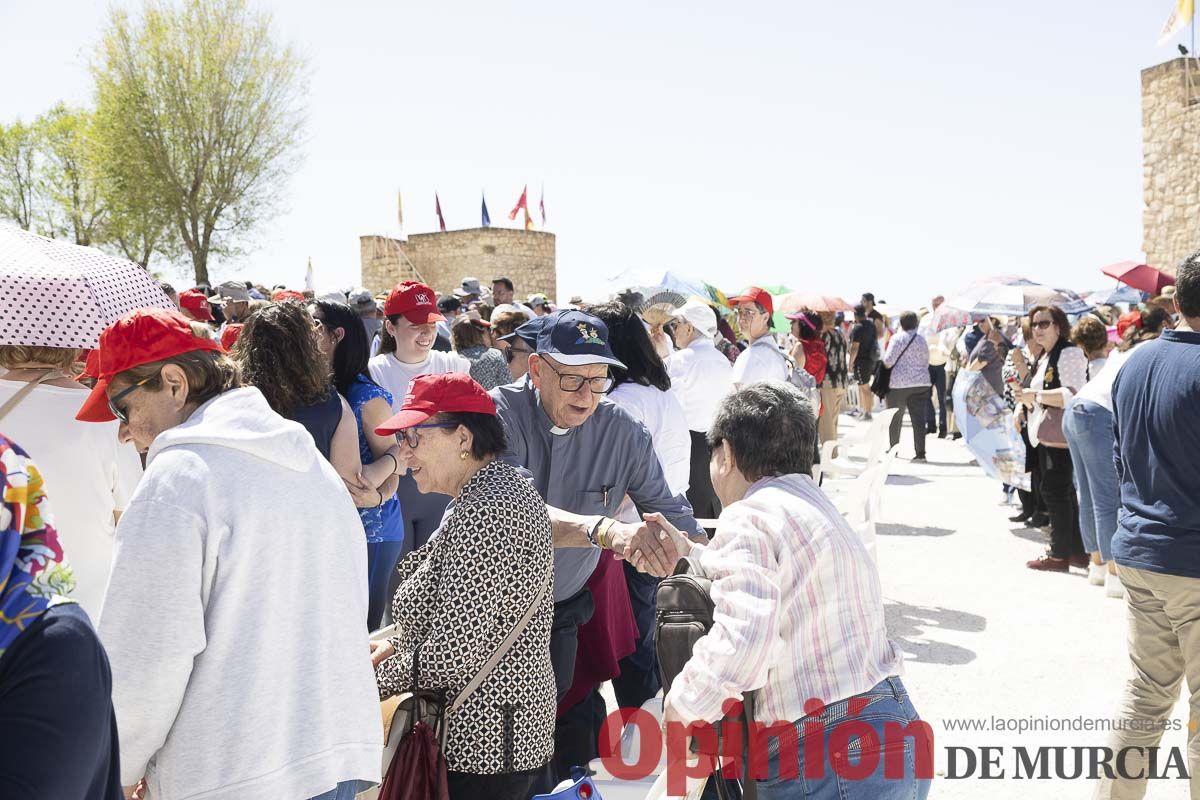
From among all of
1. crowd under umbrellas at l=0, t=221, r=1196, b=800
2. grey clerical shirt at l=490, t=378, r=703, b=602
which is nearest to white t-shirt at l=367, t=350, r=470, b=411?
crowd under umbrellas at l=0, t=221, r=1196, b=800

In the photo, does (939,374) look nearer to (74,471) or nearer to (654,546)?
(654,546)

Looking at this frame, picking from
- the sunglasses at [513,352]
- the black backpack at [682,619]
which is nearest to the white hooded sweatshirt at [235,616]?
the black backpack at [682,619]

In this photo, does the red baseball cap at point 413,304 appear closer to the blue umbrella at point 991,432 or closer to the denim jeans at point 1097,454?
the denim jeans at point 1097,454

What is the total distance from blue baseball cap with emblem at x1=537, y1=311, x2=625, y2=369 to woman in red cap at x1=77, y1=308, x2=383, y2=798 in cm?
140

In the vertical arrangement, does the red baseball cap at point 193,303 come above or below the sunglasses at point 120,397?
above

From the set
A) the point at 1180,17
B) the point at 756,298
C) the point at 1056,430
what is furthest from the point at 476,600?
the point at 1180,17

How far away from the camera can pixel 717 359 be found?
6.87m

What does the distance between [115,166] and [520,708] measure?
3041 cm

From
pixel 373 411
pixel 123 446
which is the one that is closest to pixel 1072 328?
pixel 373 411

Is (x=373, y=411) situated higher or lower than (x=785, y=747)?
higher

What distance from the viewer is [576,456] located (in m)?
3.65

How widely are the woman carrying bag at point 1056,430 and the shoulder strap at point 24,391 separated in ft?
22.7

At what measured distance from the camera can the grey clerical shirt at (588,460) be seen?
3.58 meters

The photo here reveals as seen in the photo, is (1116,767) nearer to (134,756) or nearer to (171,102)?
(134,756)
